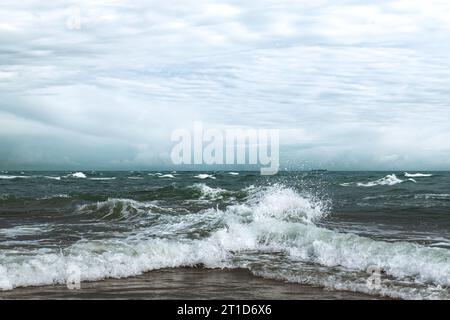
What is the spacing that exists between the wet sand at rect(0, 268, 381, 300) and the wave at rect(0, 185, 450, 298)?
41 centimetres

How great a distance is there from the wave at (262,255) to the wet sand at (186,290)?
0.41 metres

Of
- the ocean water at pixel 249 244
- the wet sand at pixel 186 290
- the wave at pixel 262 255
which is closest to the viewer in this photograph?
the wet sand at pixel 186 290

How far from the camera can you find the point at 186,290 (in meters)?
8.98

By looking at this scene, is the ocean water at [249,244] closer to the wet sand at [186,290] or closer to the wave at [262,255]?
the wave at [262,255]

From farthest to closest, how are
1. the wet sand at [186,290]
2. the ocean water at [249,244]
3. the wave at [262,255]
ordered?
the ocean water at [249,244] < the wave at [262,255] < the wet sand at [186,290]

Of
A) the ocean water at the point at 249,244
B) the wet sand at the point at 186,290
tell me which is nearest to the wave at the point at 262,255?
the ocean water at the point at 249,244

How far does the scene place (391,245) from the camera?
469 inches

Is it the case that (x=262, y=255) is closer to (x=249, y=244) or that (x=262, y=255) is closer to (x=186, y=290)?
(x=249, y=244)

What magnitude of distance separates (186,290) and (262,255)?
3.92m

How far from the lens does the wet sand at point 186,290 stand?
8.53 meters

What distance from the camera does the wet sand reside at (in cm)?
853

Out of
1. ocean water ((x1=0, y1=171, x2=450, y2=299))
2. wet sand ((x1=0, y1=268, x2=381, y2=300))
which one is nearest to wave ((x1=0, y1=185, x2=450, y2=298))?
ocean water ((x1=0, y1=171, x2=450, y2=299))

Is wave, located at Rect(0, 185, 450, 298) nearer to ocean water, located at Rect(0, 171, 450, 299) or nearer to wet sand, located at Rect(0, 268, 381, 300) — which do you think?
ocean water, located at Rect(0, 171, 450, 299)

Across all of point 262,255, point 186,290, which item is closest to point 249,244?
point 262,255
